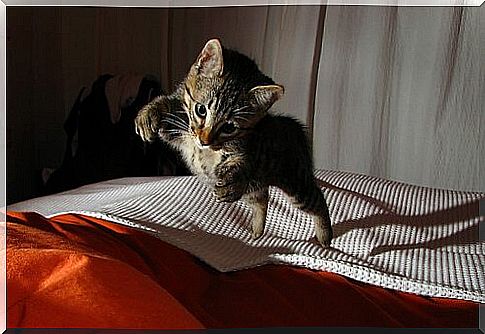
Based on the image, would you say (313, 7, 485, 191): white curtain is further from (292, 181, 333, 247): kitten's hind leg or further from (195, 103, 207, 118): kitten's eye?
(195, 103, 207, 118): kitten's eye

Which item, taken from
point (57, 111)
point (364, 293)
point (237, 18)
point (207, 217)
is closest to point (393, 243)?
point (364, 293)

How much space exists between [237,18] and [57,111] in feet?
0.77

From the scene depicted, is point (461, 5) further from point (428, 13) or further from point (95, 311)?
point (95, 311)

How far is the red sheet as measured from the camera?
2.45 feet

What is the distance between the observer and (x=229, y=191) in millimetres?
890

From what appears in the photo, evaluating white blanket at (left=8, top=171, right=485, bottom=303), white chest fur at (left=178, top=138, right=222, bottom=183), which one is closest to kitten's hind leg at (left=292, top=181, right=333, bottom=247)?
white blanket at (left=8, top=171, right=485, bottom=303)

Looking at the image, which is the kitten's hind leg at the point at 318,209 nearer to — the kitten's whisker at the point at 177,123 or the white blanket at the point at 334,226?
the white blanket at the point at 334,226

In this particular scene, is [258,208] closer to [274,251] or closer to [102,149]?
[274,251]

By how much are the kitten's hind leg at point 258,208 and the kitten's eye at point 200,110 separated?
0.11 metres

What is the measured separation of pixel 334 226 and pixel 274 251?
0.26 ft

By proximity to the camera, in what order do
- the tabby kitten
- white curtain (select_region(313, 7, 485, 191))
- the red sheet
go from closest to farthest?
the red sheet, the tabby kitten, white curtain (select_region(313, 7, 485, 191))

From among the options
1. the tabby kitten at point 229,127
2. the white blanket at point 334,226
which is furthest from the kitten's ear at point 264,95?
the white blanket at point 334,226

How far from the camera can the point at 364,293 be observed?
91 cm

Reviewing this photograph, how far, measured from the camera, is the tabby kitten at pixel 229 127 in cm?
85
